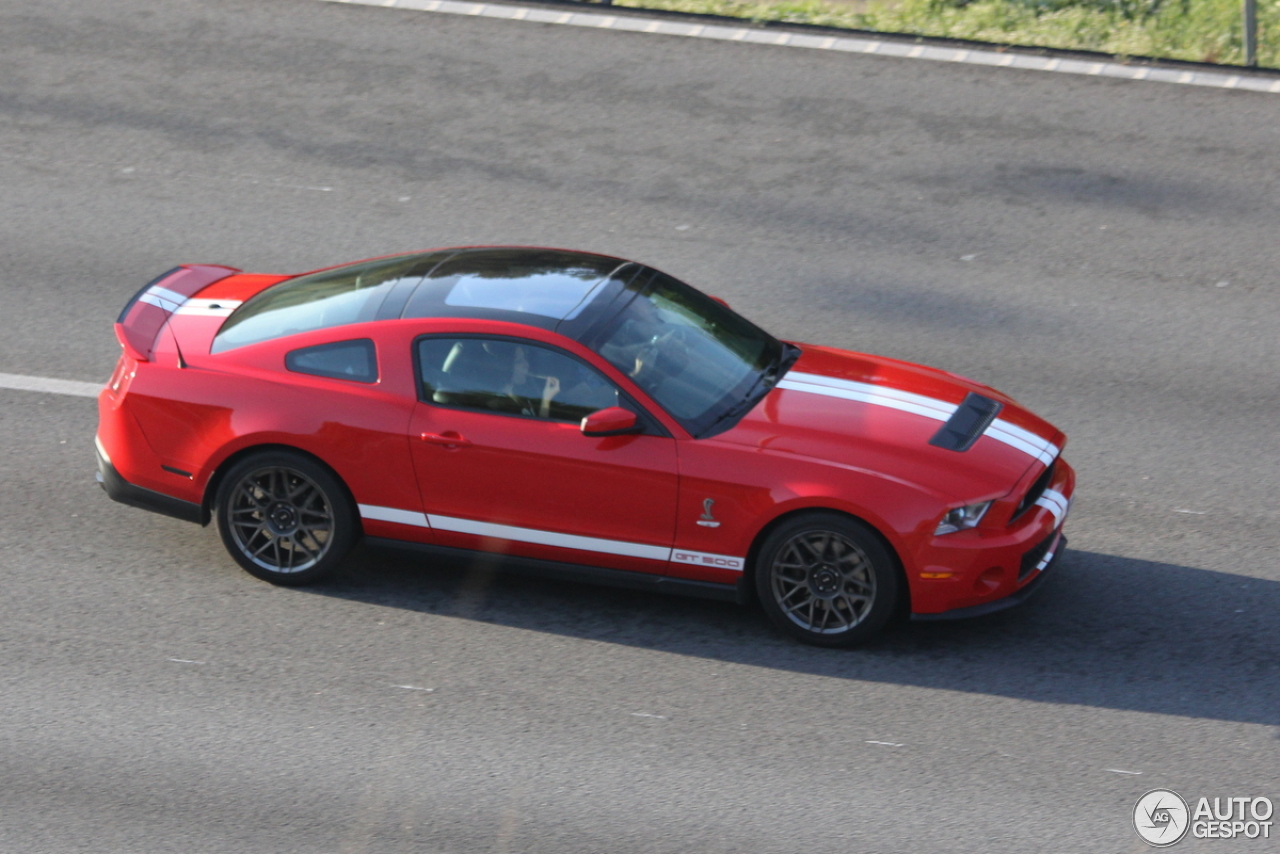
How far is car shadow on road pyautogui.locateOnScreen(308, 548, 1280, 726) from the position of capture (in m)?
6.52

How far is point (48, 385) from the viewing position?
884 centimetres

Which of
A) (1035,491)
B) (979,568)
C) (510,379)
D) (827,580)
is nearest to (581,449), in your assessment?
(510,379)

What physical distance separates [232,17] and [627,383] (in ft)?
29.7

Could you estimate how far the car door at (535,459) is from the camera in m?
6.67

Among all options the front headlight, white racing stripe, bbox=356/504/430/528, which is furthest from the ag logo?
white racing stripe, bbox=356/504/430/528

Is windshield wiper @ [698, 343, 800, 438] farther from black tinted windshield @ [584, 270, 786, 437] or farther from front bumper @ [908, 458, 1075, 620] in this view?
front bumper @ [908, 458, 1075, 620]

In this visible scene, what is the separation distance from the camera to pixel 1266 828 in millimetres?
5684

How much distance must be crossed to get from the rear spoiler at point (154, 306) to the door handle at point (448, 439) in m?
1.51

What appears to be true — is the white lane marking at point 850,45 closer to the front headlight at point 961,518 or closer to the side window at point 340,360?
the side window at point 340,360

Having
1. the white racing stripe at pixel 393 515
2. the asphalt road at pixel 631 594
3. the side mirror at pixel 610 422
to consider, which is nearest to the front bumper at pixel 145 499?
the asphalt road at pixel 631 594

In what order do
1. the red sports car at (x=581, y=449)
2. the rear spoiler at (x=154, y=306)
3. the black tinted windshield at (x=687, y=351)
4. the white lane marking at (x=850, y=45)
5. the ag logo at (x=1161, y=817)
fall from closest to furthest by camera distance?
1. the ag logo at (x=1161, y=817)
2. the red sports car at (x=581, y=449)
3. the black tinted windshield at (x=687, y=351)
4. the rear spoiler at (x=154, y=306)
5. the white lane marking at (x=850, y=45)

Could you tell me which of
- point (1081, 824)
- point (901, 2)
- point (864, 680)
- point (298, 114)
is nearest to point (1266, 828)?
point (1081, 824)

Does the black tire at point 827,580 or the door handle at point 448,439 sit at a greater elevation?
the door handle at point 448,439

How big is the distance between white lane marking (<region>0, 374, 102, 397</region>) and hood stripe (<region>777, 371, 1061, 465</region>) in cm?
429
